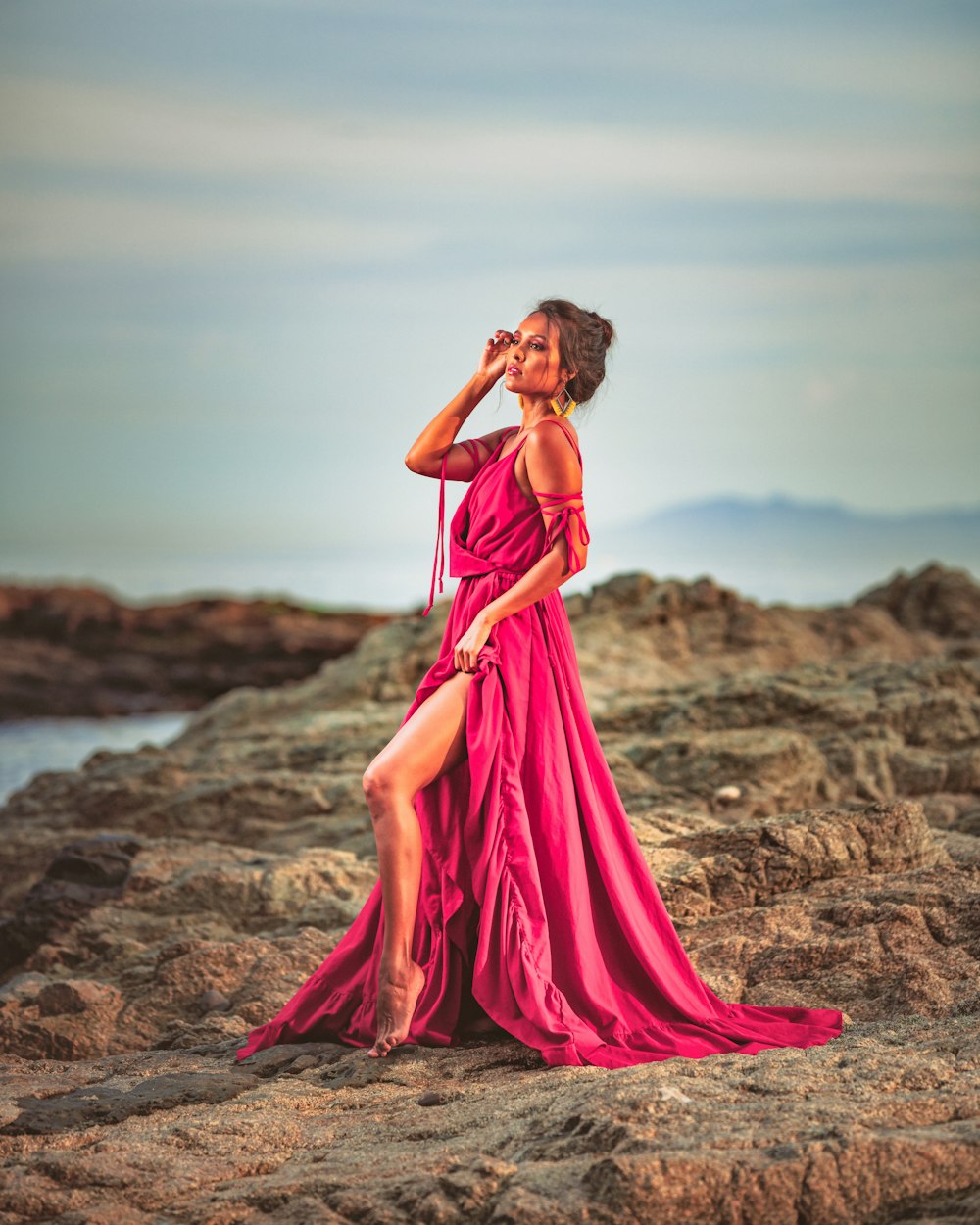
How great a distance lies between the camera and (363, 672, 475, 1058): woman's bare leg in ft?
12.3

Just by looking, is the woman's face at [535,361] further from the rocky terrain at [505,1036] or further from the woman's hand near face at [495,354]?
the rocky terrain at [505,1036]

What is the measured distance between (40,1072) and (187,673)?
1733 centimetres

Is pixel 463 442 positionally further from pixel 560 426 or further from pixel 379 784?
pixel 379 784

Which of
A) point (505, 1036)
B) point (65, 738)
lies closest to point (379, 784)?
point (505, 1036)

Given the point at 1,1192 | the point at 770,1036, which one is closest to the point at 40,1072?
the point at 1,1192

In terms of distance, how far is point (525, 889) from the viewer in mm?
3756

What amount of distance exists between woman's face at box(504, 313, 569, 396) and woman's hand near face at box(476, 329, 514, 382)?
69mm

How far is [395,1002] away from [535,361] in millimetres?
1762

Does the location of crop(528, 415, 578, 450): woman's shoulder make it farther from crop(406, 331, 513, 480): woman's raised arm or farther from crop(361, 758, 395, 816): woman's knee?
crop(361, 758, 395, 816): woman's knee

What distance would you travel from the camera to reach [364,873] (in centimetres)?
607

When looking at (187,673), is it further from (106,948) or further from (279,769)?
(106,948)

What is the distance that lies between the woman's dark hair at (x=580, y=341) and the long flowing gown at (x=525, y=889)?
0.18 m

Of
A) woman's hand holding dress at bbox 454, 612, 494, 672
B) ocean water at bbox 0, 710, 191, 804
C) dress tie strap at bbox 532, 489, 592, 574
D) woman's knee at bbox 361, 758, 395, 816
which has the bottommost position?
ocean water at bbox 0, 710, 191, 804

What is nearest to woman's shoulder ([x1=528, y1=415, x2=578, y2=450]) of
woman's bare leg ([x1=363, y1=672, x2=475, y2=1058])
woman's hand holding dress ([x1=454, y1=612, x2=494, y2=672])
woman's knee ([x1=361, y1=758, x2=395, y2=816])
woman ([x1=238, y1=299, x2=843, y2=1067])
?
woman ([x1=238, y1=299, x2=843, y2=1067])
